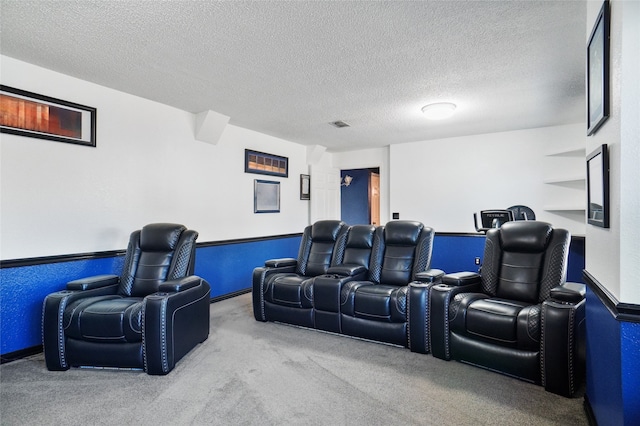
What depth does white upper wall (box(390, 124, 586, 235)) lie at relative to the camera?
496 cm

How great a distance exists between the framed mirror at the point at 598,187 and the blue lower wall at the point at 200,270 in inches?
130

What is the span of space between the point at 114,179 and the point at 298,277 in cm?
221

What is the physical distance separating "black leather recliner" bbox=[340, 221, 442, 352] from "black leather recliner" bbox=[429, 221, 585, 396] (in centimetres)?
14

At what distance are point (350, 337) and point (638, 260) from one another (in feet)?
8.22


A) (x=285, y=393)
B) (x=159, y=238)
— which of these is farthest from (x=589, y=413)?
(x=159, y=238)

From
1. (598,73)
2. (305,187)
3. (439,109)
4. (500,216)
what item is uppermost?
(439,109)

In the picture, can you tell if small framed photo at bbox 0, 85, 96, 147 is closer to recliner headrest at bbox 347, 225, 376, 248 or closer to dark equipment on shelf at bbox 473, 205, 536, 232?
recliner headrest at bbox 347, 225, 376, 248

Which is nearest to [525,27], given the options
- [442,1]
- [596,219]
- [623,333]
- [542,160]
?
[442,1]

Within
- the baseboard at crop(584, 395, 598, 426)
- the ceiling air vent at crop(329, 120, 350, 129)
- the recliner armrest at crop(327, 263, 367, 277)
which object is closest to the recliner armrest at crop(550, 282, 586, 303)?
the baseboard at crop(584, 395, 598, 426)

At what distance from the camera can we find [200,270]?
14.7 feet

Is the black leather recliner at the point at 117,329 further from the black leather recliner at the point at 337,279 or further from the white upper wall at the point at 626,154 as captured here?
the white upper wall at the point at 626,154

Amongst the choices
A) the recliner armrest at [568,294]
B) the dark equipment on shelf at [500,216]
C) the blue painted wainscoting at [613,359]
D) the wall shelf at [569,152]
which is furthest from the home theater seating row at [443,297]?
the wall shelf at [569,152]

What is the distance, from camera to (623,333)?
129 centimetres

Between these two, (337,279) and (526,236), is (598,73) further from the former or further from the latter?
(337,279)
